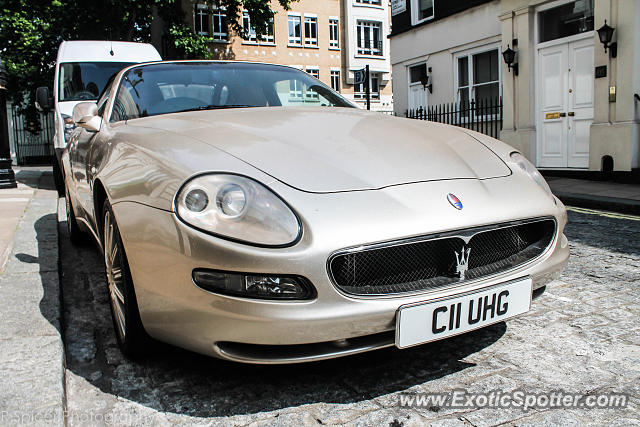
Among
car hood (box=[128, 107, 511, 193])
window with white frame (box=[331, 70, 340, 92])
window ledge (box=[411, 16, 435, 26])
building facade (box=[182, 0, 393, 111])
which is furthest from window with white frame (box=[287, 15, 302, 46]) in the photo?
car hood (box=[128, 107, 511, 193])

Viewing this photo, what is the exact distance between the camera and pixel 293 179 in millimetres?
2125

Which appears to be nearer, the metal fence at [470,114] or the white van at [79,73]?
the white van at [79,73]

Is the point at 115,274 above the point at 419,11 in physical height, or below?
below

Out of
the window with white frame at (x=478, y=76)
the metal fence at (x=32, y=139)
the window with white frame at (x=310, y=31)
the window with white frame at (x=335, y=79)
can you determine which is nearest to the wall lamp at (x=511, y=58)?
the window with white frame at (x=478, y=76)

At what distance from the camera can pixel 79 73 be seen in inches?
358

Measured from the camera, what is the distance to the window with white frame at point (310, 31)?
36344 mm

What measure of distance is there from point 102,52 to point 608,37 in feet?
27.7

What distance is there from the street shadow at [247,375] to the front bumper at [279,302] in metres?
0.25

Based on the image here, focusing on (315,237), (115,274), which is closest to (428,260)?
(315,237)

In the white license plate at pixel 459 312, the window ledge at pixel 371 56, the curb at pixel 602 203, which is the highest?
the window ledge at pixel 371 56

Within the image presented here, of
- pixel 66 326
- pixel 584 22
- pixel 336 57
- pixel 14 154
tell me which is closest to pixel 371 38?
pixel 336 57

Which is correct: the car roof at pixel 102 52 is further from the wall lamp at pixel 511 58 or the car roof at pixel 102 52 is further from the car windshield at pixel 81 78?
the wall lamp at pixel 511 58

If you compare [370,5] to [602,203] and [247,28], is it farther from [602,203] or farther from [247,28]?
[602,203]

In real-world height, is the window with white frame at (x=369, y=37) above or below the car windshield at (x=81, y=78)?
above
